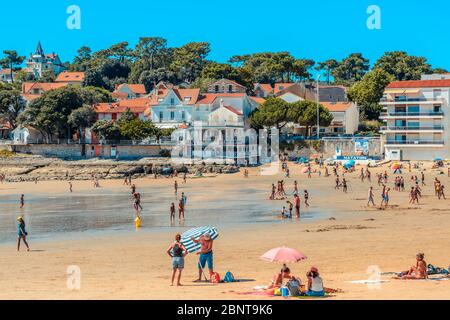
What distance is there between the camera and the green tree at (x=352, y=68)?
135 metres

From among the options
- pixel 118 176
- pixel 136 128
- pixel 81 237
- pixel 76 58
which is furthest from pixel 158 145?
pixel 76 58

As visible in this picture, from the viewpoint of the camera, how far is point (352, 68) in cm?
13662

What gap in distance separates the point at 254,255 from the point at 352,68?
118 meters

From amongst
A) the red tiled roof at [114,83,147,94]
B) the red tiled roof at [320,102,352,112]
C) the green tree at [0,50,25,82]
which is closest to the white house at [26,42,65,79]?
the green tree at [0,50,25,82]

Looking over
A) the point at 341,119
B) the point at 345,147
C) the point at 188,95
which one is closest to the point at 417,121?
the point at 345,147

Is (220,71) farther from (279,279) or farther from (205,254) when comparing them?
(279,279)

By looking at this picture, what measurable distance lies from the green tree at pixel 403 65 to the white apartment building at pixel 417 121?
33.6 meters

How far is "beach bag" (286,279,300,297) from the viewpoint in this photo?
14.8 metres

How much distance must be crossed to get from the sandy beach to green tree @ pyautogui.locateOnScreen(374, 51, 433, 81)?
65.9m

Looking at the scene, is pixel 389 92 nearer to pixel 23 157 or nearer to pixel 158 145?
pixel 158 145

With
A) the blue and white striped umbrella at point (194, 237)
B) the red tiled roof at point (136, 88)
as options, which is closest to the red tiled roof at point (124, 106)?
the red tiled roof at point (136, 88)

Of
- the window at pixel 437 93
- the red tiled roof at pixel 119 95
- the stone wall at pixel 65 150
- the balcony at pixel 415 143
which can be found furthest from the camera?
the red tiled roof at pixel 119 95

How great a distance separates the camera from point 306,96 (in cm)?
10212

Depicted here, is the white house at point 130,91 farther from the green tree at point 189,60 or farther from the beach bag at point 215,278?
the beach bag at point 215,278
